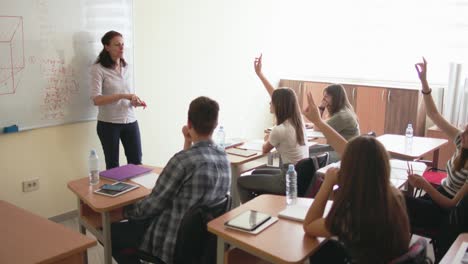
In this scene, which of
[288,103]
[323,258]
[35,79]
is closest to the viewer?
[323,258]

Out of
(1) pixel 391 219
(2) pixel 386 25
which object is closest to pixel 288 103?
(1) pixel 391 219

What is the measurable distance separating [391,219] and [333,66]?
519cm

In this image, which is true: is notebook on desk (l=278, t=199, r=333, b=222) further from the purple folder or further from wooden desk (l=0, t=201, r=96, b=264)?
the purple folder

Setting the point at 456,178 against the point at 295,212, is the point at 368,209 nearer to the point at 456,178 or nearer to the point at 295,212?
the point at 295,212

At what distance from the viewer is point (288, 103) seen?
342cm

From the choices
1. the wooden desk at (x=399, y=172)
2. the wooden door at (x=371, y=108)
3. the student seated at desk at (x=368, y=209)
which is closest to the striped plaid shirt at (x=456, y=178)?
the wooden desk at (x=399, y=172)

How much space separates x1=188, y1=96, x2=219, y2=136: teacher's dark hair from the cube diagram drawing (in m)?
1.92

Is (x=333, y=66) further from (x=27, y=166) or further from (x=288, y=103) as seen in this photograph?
(x=27, y=166)

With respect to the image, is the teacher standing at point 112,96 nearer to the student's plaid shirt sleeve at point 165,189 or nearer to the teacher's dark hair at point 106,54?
the teacher's dark hair at point 106,54

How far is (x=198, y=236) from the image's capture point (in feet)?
7.13

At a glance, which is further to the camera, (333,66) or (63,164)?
(333,66)

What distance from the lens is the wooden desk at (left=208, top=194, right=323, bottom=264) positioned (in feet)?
6.17

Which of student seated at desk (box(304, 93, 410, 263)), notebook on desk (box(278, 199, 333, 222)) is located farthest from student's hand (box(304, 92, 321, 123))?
student seated at desk (box(304, 93, 410, 263))

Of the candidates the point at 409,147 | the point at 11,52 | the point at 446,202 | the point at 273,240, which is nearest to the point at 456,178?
the point at 446,202
